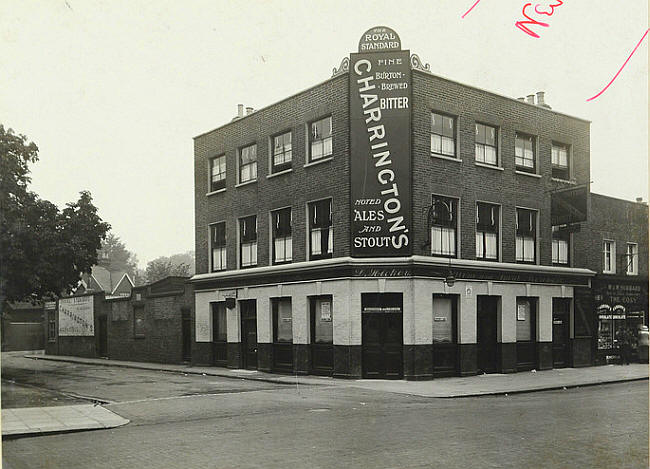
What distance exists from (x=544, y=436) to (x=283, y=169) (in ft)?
53.6

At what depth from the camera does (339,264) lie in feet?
71.6

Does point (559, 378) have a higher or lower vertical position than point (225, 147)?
lower

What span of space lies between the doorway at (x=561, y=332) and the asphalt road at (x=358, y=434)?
310 inches

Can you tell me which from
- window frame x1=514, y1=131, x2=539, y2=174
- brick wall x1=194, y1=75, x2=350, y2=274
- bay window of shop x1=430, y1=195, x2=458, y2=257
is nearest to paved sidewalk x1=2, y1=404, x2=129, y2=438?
brick wall x1=194, y1=75, x2=350, y2=274

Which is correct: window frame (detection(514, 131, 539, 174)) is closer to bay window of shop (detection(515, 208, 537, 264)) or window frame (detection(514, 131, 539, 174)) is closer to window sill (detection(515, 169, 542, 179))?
window sill (detection(515, 169, 542, 179))

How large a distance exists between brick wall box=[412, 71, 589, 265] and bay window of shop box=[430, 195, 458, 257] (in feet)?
0.85

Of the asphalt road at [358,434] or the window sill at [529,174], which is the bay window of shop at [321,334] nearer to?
the asphalt road at [358,434]

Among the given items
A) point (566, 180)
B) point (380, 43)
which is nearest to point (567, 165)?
point (566, 180)

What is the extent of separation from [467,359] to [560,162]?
28.2ft

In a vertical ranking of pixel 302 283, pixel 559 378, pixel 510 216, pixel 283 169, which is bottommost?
pixel 559 378

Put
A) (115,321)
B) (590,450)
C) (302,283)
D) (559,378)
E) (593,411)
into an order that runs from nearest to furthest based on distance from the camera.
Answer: (590,450), (593,411), (559,378), (302,283), (115,321)

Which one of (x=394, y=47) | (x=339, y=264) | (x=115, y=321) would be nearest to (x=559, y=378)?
(x=339, y=264)

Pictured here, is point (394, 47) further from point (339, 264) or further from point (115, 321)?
point (115, 321)

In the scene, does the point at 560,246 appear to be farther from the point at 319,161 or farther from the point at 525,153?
the point at 319,161
